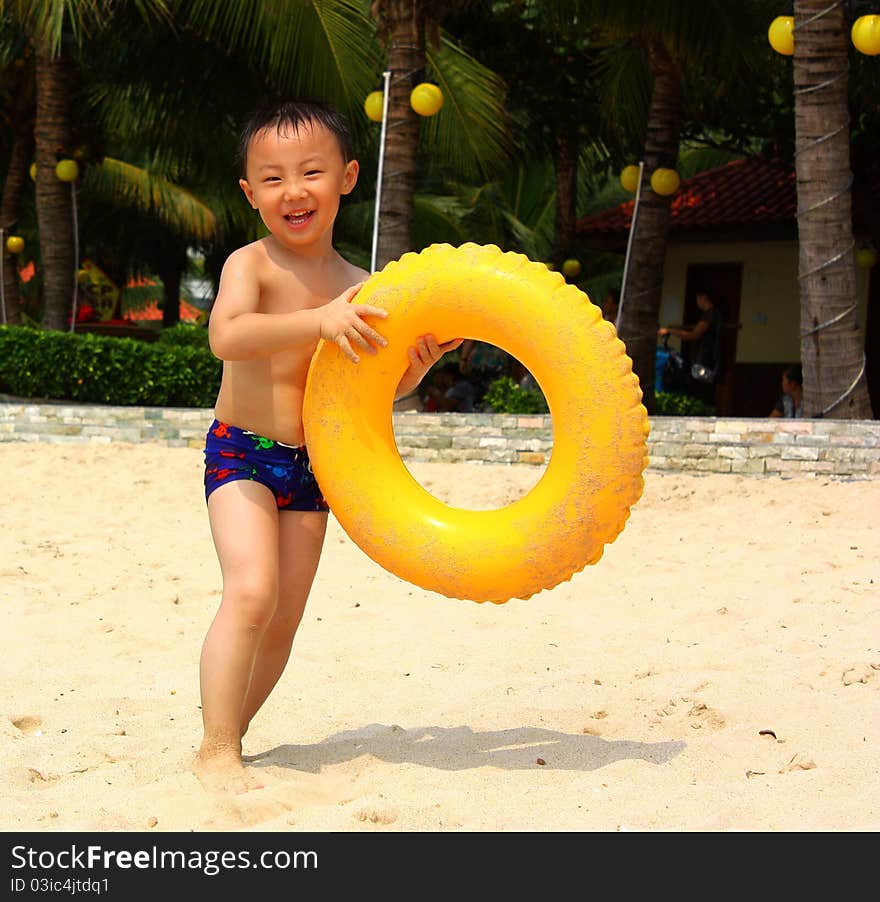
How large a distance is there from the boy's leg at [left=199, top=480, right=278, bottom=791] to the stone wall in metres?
5.19

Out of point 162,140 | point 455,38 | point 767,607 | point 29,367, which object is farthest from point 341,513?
point 162,140

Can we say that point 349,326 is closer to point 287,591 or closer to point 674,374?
point 287,591

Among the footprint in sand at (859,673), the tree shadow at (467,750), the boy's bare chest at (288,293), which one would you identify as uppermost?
the boy's bare chest at (288,293)

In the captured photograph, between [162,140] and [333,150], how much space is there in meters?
13.3

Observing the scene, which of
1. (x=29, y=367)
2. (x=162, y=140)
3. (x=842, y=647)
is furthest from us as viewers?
(x=162, y=140)

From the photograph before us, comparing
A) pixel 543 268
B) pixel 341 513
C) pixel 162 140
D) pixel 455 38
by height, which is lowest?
pixel 341 513

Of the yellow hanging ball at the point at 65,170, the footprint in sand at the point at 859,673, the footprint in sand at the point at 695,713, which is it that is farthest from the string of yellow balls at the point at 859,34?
the yellow hanging ball at the point at 65,170

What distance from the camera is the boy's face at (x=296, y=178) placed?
9.84ft

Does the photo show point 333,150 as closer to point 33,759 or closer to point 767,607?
point 33,759

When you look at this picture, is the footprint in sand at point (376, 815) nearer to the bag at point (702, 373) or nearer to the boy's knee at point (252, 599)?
the boy's knee at point (252, 599)

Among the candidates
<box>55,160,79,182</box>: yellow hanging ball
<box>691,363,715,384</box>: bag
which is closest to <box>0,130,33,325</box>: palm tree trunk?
<box>55,160,79,182</box>: yellow hanging ball

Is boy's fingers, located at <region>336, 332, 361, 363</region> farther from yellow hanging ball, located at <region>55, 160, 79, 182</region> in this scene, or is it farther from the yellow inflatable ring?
yellow hanging ball, located at <region>55, 160, 79, 182</region>

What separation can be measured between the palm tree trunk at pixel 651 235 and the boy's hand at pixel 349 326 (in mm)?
8536
